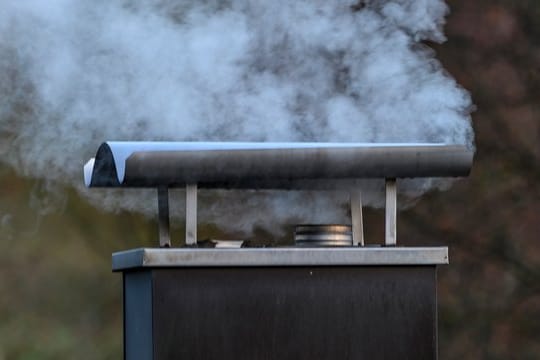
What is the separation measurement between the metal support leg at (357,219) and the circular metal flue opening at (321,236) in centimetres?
14

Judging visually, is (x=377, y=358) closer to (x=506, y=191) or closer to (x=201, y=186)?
(x=201, y=186)

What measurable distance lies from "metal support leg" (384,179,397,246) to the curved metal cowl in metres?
0.05

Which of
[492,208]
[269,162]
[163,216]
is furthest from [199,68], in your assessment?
[492,208]

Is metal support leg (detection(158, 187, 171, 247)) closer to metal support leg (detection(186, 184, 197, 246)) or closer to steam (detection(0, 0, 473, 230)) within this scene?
metal support leg (detection(186, 184, 197, 246))

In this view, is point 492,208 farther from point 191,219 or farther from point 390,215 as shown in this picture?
point 191,219

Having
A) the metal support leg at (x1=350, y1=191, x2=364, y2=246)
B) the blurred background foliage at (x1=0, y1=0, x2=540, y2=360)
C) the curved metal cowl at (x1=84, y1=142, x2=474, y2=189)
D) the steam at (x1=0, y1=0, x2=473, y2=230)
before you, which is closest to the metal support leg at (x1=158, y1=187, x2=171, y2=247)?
the curved metal cowl at (x1=84, y1=142, x2=474, y2=189)

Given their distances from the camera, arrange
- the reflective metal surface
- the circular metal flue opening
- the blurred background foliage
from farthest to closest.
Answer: the blurred background foliage → the circular metal flue opening → the reflective metal surface

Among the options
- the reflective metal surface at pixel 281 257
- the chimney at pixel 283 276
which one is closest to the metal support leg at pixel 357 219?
the chimney at pixel 283 276

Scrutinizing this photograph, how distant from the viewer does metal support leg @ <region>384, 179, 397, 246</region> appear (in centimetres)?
328

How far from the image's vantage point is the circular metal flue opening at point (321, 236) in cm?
→ 328

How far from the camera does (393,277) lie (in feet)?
10.5

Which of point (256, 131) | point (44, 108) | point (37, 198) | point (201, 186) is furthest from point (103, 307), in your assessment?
point (201, 186)

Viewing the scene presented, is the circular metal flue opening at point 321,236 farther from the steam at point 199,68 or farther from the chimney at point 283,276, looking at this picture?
the steam at point 199,68

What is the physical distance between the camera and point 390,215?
329cm
